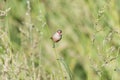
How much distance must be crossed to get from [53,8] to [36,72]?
4.13 ft

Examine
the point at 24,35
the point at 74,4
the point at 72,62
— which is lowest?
the point at 72,62

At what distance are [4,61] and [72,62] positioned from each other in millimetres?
998

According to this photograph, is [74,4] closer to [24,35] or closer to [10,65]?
[24,35]

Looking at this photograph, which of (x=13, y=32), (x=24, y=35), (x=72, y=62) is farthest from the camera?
(x=13, y=32)

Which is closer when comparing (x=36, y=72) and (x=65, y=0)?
(x=36, y=72)

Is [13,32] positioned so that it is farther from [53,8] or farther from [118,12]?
[118,12]

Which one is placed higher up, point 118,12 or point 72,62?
point 118,12

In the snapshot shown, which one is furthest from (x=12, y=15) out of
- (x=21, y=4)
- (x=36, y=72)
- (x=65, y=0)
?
(x=36, y=72)

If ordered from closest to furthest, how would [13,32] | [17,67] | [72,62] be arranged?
[17,67] < [72,62] < [13,32]

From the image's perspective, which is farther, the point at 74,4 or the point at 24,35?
the point at 74,4

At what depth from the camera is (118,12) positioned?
112 inches

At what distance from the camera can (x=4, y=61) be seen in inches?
72.2

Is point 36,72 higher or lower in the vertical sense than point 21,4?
lower

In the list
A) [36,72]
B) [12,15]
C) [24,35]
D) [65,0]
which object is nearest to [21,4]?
[12,15]
